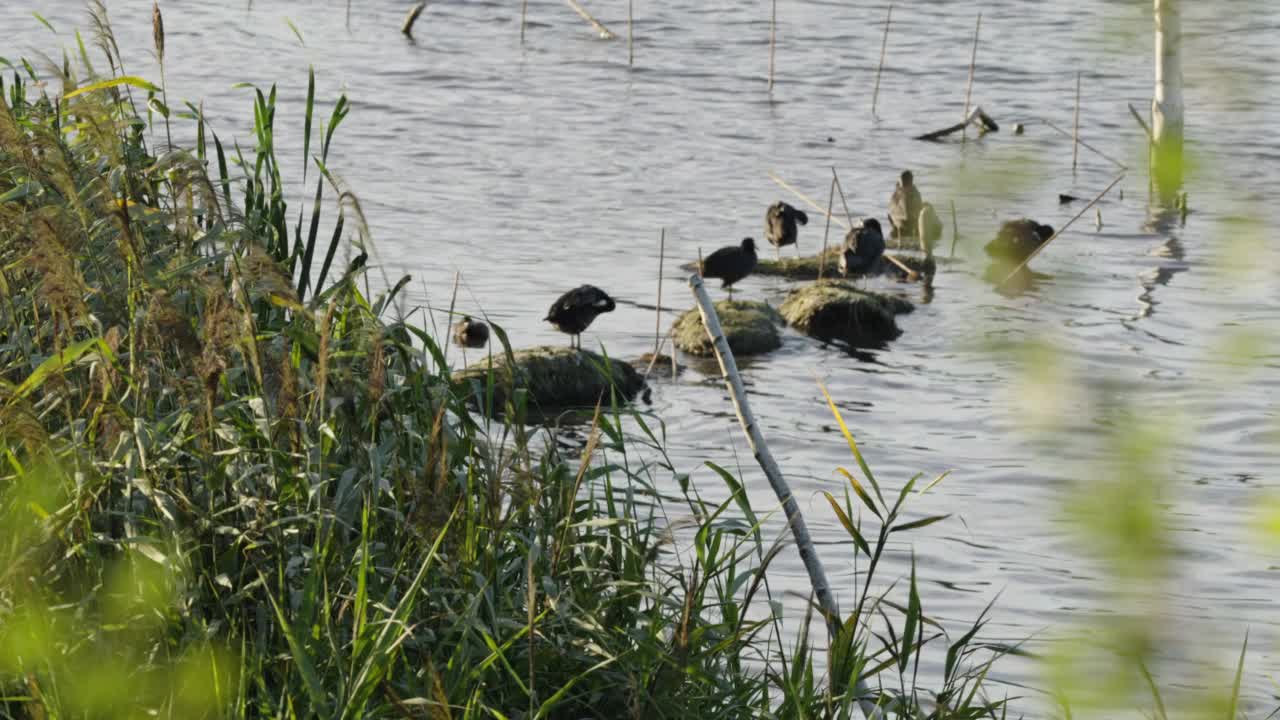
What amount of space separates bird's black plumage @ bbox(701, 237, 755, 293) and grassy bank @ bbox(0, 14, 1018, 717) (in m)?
7.64

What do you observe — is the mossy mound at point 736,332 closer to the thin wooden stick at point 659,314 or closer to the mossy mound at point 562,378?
the thin wooden stick at point 659,314

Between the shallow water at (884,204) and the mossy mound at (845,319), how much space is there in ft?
0.68

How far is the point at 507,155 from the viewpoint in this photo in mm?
18234

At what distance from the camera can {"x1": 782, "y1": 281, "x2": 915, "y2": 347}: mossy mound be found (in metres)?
11.6

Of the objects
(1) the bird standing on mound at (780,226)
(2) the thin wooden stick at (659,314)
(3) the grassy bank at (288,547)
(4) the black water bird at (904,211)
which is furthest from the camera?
(4) the black water bird at (904,211)

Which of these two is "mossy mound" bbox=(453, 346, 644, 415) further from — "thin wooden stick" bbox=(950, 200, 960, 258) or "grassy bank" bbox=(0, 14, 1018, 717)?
"thin wooden stick" bbox=(950, 200, 960, 258)

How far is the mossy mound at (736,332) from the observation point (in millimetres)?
10742

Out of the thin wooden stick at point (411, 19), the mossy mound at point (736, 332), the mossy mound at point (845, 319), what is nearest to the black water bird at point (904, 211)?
the mossy mound at point (845, 319)

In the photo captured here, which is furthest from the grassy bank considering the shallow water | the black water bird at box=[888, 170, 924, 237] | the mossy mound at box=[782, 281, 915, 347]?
the black water bird at box=[888, 170, 924, 237]

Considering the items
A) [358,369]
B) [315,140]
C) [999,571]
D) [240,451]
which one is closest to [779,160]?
[315,140]

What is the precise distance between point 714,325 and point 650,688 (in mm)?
902

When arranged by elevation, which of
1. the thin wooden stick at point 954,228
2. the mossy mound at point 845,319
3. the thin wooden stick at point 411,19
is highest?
the thin wooden stick at point 954,228

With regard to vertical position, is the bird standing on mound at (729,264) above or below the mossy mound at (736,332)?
above

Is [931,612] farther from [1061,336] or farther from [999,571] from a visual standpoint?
[1061,336]
